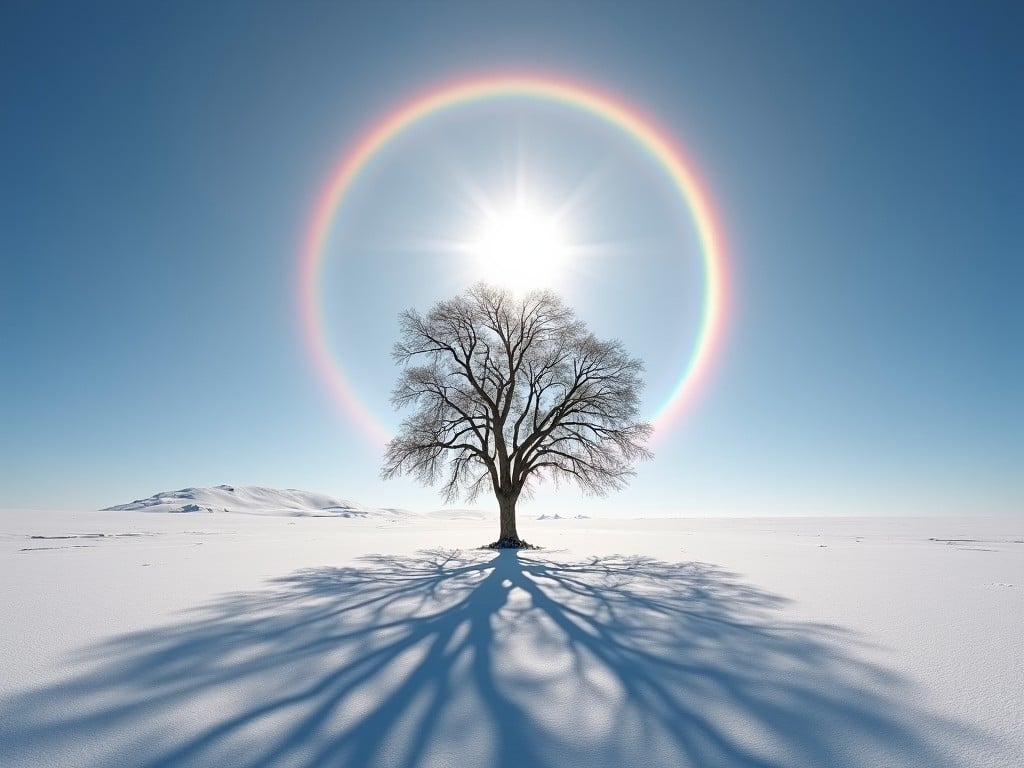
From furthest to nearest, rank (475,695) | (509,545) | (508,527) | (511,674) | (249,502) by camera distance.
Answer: (249,502) < (508,527) < (509,545) < (511,674) < (475,695)

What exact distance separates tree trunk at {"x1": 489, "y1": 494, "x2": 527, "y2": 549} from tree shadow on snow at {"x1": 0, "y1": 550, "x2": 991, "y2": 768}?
1196cm

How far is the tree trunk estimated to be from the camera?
18203 millimetres

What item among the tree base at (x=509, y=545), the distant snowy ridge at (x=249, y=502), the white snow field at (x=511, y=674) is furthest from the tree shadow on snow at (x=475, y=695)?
the distant snowy ridge at (x=249, y=502)

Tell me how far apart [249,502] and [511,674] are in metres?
145

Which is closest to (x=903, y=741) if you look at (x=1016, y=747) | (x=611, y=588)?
(x=1016, y=747)

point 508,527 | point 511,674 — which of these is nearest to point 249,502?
point 508,527

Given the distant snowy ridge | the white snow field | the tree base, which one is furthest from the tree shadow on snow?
the distant snowy ridge

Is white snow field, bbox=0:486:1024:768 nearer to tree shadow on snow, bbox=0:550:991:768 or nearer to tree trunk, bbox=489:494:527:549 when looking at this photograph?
tree shadow on snow, bbox=0:550:991:768

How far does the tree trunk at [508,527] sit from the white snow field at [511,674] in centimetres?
967

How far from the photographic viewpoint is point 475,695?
368 centimetres

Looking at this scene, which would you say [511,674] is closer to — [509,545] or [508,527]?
[509,545]

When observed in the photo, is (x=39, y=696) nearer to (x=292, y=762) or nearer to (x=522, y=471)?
(x=292, y=762)

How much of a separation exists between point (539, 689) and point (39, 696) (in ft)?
13.3

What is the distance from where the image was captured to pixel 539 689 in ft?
12.5
